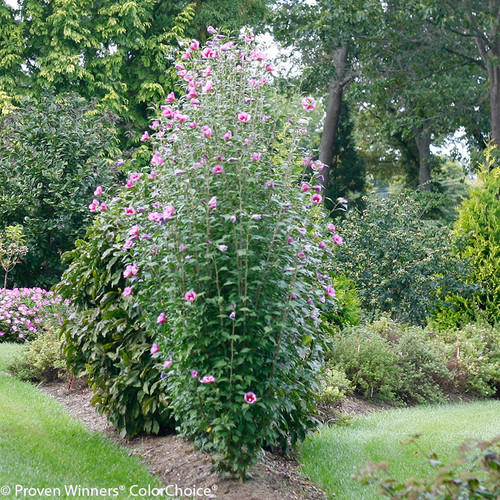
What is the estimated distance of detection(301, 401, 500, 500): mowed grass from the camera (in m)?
4.38

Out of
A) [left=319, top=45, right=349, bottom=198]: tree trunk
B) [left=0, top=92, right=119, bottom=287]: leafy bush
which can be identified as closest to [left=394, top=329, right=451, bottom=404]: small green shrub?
[left=0, top=92, right=119, bottom=287]: leafy bush

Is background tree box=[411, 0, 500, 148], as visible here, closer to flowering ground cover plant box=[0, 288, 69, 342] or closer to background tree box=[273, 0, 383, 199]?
background tree box=[273, 0, 383, 199]

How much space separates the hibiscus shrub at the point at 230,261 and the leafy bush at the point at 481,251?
24.0ft

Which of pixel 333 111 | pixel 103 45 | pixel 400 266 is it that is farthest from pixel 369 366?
pixel 103 45

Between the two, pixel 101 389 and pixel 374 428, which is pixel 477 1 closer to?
pixel 374 428

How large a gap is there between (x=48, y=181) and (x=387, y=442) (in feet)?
29.4

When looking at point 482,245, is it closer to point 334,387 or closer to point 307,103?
point 334,387

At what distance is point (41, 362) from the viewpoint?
24.1ft

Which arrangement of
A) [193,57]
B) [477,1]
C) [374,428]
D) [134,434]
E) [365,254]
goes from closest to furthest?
[193,57] < [134,434] < [374,428] < [365,254] < [477,1]

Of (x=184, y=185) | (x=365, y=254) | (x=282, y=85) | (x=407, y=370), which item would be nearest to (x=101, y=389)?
(x=184, y=185)

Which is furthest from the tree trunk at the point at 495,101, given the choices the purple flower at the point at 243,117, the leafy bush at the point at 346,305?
the purple flower at the point at 243,117

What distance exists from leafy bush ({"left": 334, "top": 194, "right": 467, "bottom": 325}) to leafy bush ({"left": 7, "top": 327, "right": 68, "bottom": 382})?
5204 millimetres

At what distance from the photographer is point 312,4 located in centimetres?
1556

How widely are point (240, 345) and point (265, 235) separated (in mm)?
693
